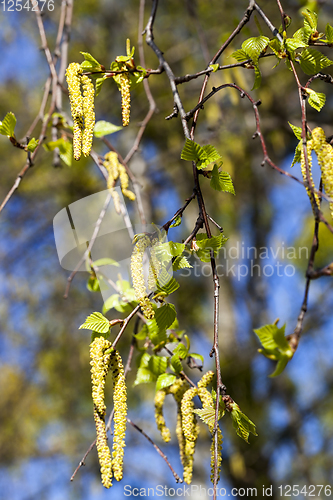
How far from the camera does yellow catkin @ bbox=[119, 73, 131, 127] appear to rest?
32.5 inches

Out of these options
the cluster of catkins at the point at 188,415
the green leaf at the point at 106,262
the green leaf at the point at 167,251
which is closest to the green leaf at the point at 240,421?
the cluster of catkins at the point at 188,415

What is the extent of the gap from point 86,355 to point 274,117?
3.13 metres

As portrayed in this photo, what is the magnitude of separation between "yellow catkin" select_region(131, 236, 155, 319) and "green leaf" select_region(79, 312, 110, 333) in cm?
10

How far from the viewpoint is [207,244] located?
0.77m

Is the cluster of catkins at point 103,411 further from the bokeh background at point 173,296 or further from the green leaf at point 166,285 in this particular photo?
the bokeh background at point 173,296

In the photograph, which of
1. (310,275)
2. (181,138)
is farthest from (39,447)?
(310,275)

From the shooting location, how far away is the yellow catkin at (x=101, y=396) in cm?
66

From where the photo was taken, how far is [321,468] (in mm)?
4738

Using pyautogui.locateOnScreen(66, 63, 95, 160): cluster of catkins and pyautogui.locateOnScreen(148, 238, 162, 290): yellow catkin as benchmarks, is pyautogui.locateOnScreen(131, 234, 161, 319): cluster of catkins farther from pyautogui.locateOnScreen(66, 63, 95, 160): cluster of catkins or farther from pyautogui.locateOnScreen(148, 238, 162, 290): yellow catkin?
pyautogui.locateOnScreen(66, 63, 95, 160): cluster of catkins

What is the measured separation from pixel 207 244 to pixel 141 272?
0.48 feet

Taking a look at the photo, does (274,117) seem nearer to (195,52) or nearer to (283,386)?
(195,52)

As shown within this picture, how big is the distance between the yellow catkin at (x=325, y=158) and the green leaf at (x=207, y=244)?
0.21m

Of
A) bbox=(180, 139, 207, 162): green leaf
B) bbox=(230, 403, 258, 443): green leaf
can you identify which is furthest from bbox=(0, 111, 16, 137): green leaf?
bbox=(230, 403, 258, 443): green leaf

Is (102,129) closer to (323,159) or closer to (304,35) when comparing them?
(304,35)
